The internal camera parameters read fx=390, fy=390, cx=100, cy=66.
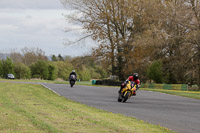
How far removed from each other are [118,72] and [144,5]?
11401mm

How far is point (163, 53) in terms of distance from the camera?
53.8 meters

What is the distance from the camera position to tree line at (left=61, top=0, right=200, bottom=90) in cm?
4644

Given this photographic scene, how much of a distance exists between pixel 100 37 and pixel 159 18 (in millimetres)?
13094

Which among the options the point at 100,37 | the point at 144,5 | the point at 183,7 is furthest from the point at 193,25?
the point at 100,37

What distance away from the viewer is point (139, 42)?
151 ft

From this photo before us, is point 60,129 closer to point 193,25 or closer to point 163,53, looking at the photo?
point 193,25

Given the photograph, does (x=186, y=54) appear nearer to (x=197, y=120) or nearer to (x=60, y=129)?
(x=197, y=120)

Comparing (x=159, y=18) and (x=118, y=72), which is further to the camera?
(x=118, y=72)

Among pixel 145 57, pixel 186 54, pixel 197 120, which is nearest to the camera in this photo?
pixel 197 120

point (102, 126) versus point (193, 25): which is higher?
point (193, 25)

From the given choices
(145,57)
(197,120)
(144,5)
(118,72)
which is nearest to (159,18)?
(144,5)

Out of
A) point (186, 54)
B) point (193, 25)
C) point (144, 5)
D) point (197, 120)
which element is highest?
point (144, 5)

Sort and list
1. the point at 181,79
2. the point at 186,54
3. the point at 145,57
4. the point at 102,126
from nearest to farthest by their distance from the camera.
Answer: the point at 102,126 < the point at 186,54 < the point at 181,79 < the point at 145,57

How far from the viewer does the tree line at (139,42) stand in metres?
46.4
